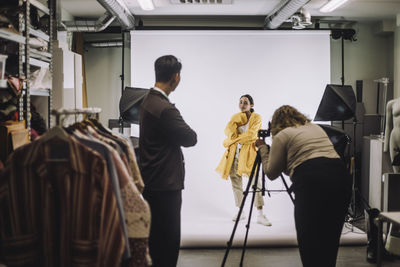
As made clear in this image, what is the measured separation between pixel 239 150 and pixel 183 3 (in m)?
1.89

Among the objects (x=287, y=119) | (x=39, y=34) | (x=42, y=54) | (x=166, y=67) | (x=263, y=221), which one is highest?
(x=39, y=34)

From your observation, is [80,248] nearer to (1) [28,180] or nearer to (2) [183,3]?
(1) [28,180]

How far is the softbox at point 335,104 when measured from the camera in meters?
4.80

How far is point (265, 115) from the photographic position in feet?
18.4

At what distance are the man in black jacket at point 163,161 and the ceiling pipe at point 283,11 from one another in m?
2.59

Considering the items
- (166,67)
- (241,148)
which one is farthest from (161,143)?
(241,148)

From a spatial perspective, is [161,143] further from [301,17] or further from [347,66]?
[347,66]

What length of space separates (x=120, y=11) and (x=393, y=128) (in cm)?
307

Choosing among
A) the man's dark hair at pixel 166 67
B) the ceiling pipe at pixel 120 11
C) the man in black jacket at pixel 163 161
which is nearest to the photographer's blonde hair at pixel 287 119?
the man in black jacket at pixel 163 161

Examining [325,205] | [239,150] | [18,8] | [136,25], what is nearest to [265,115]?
[239,150]

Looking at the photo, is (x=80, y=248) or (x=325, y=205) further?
(x=325, y=205)

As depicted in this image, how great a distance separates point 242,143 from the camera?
484cm

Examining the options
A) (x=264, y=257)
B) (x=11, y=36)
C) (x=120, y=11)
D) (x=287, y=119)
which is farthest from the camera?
(x=120, y=11)

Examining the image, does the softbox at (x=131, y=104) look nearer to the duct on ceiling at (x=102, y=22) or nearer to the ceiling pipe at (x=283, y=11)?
the duct on ceiling at (x=102, y=22)
